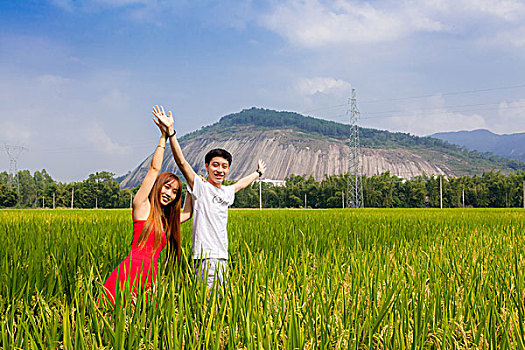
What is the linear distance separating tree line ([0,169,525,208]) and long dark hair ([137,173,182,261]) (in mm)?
62296

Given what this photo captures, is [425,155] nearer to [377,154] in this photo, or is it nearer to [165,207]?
[377,154]

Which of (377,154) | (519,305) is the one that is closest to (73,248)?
(519,305)

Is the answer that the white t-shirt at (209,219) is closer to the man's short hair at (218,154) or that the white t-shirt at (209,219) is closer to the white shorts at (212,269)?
the white shorts at (212,269)

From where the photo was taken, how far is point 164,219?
3094mm

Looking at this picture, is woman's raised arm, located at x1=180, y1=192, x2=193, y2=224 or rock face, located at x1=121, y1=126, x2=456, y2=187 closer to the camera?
woman's raised arm, located at x1=180, y1=192, x2=193, y2=224

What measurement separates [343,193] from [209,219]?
67746 millimetres

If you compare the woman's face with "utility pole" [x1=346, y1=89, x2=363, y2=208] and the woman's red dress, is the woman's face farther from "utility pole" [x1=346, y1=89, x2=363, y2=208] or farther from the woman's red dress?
"utility pole" [x1=346, y1=89, x2=363, y2=208]

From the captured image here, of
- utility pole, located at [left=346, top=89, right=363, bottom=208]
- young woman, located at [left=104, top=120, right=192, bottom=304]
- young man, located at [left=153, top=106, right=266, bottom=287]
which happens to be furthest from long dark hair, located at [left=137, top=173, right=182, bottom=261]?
utility pole, located at [left=346, top=89, right=363, bottom=208]

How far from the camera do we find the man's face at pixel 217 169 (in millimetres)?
3357

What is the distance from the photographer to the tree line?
63594 mm

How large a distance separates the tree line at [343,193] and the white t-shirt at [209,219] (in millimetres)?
62004

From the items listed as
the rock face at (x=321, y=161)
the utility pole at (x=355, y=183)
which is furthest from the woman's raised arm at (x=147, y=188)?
the rock face at (x=321, y=161)

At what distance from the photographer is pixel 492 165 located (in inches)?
6678

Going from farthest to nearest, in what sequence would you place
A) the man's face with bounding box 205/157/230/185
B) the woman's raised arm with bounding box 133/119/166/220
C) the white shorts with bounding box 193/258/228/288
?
the man's face with bounding box 205/157/230/185
the woman's raised arm with bounding box 133/119/166/220
the white shorts with bounding box 193/258/228/288
